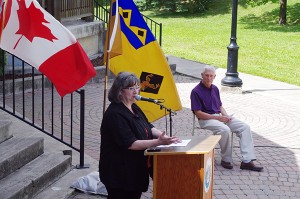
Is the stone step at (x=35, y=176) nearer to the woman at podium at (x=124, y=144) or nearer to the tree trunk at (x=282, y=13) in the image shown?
the woman at podium at (x=124, y=144)

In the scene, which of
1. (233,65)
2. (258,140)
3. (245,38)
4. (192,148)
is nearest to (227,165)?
(258,140)

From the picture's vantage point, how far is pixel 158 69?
25.1ft

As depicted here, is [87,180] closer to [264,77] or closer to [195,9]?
[264,77]

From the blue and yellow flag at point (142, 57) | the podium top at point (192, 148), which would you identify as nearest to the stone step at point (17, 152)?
the blue and yellow flag at point (142, 57)

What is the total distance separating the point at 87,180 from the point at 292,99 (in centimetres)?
765

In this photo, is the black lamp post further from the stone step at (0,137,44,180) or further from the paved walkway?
the stone step at (0,137,44,180)

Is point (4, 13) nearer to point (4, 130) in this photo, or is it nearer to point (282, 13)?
point (4, 130)

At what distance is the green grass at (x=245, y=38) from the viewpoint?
1952cm

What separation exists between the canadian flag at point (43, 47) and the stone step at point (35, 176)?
4.03ft

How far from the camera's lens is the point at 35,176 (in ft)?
23.7

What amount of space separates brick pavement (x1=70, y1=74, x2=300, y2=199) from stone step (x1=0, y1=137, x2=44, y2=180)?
0.77 m

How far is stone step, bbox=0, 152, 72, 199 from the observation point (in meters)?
6.79

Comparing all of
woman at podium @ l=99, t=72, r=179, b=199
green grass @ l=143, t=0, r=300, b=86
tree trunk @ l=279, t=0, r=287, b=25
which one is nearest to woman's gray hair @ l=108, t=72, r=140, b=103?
woman at podium @ l=99, t=72, r=179, b=199

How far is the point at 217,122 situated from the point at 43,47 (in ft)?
11.0
